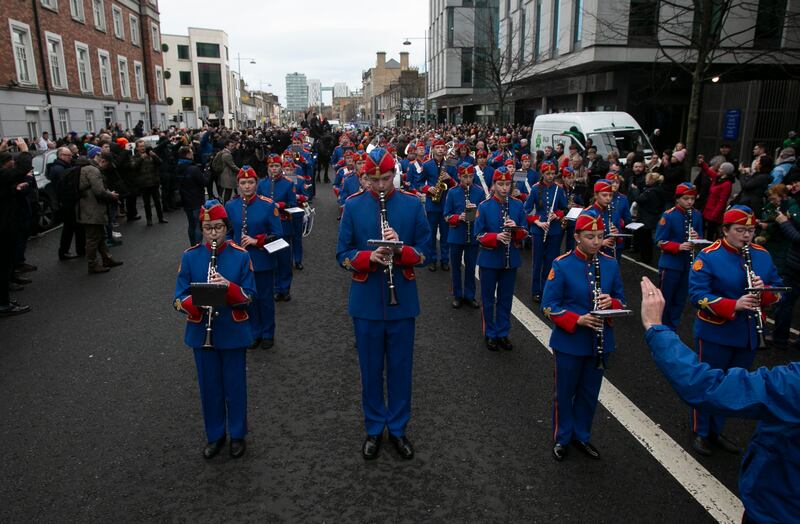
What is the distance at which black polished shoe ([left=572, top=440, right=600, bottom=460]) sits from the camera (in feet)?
15.0

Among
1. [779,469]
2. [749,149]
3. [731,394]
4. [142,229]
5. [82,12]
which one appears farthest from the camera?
[82,12]

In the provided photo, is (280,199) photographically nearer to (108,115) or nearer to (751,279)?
(751,279)

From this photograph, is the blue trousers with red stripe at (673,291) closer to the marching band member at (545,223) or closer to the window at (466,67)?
the marching band member at (545,223)

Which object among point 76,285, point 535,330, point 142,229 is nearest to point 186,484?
point 535,330

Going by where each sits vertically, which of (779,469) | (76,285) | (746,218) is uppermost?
(746,218)

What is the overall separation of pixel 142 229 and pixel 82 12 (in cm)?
2218

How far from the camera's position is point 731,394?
2377 millimetres

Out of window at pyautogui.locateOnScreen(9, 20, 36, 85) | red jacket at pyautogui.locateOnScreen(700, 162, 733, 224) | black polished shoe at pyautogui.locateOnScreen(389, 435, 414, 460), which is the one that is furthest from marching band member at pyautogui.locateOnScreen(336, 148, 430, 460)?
window at pyautogui.locateOnScreen(9, 20, 36, 85)

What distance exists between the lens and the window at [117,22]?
116ft

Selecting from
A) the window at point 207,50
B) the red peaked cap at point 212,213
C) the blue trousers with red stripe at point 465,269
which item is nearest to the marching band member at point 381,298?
the red peaked cap at point 212,213

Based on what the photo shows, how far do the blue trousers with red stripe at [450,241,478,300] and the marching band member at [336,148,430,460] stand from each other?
3837 millimetres

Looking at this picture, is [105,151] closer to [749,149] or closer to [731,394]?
[731,394]

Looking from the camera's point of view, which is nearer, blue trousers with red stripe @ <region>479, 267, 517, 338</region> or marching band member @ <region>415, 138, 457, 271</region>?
blue trousers with red stripe @ <region>479, 267, 517, 338</region>

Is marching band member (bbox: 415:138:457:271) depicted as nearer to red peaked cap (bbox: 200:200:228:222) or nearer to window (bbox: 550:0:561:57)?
red peaked cap (bbox: 200:200:228:222)
